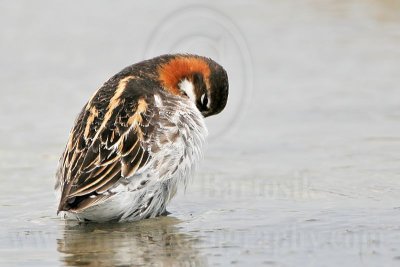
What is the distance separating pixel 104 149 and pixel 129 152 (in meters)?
0.23

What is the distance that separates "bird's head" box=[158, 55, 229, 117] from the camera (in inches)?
415

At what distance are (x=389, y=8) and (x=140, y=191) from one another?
343 inches

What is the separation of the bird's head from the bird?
123mm

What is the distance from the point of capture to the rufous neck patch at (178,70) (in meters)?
10.5

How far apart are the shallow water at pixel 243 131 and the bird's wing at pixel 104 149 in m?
0.42

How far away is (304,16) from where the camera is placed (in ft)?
55.1

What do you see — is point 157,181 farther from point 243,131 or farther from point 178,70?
point 243,131

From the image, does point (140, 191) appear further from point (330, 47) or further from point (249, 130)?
point (330, 47)

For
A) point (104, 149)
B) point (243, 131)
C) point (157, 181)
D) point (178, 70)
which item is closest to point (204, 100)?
point (178, 70)

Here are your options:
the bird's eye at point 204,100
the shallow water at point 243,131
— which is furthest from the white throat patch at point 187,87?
the shallow water at point 243,131

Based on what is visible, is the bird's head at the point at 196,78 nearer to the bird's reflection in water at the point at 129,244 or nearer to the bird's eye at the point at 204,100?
the bird's eye at the point at 204,100

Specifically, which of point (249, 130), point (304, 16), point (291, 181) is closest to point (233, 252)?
point (291, 181)

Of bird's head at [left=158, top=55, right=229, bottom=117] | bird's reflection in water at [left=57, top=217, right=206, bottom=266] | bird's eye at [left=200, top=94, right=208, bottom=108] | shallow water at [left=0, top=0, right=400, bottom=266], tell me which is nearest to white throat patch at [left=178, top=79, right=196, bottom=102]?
bird's head at [left=158, top=55, right=229, bottom=117]

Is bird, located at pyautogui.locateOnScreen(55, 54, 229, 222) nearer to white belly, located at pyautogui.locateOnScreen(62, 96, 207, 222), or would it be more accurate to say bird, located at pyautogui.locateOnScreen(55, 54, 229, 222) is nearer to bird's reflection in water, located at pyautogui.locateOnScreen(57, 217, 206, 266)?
white belly, located at pyautogui.locateOnScreen(62, 96, 207, 222)
